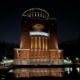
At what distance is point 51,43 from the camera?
37.6m

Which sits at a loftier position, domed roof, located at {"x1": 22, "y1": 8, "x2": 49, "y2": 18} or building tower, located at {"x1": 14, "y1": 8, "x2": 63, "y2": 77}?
domed roof, located at {"x1": 22, "y1": 8, "x2": 49, "y2": 18}

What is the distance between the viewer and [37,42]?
118ft

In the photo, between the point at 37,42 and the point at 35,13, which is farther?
the point at 35,13

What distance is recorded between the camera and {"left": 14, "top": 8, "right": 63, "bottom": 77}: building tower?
34.5 metres

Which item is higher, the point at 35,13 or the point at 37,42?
the point at 35,13

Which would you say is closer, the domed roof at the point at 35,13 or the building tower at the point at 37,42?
the building tower at the point at 37,42

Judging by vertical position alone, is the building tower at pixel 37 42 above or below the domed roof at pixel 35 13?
below

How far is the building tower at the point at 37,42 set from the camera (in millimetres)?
34500

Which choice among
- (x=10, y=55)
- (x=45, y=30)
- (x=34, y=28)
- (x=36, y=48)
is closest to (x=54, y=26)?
(x=45, y=30)

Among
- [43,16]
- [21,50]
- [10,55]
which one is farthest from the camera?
[10,55]

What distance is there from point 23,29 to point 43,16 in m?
7.40

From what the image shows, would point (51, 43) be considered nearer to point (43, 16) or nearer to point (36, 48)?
point (36, 48)

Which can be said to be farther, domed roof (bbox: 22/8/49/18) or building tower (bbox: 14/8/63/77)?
domed roof (bbox: 22/8/49/18)

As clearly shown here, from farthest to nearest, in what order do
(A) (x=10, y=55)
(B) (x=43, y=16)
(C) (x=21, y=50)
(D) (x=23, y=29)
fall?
(A) (x=10, y=55)
(B) (x=43, y=16)
(D) (x=23, y=29)
(C) (x=21, y=50)
